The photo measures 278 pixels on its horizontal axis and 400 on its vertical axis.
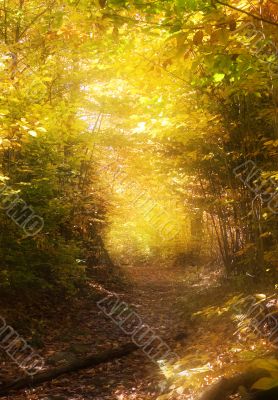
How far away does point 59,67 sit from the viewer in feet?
31.8

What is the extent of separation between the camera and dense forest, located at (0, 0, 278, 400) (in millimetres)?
3293

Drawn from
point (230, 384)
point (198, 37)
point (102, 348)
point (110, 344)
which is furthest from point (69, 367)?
point (198, 37)

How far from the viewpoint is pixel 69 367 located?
547 centimetres

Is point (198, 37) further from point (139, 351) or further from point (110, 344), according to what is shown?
point (110, 344)

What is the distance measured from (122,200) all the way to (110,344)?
5.90 m

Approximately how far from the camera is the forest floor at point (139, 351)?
4363mm

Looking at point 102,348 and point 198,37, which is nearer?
point 198,37

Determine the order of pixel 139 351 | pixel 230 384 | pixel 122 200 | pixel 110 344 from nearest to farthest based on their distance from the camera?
pixel 230 384 → pixel 139 351 → pixel 110 344 → pixel 122 200

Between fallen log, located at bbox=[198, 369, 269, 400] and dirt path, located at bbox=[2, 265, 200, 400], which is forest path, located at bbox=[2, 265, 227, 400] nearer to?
dirt path, located at bbox=[2, 265, 200, 400]

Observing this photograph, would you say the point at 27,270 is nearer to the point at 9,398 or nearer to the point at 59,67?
the point at 9,398

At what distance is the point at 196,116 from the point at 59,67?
4910 mm

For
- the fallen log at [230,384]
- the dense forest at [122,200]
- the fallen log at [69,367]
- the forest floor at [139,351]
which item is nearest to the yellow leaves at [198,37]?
the dense forest at [122,200]

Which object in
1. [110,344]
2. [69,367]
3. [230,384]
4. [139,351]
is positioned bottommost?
[139,351]

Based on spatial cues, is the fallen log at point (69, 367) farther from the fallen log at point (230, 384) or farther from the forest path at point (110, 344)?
the fallen log at point (230, 384)
